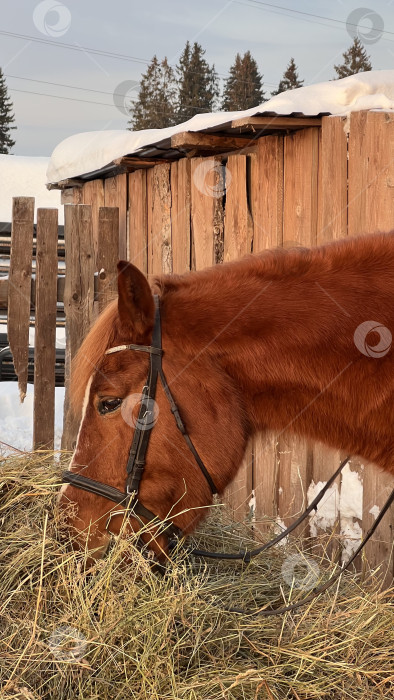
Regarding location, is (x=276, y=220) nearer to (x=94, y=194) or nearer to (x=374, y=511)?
(x=374, y=511)

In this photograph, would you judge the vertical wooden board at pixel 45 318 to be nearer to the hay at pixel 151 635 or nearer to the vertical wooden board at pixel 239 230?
the vertical wooden board at pixel 239 230

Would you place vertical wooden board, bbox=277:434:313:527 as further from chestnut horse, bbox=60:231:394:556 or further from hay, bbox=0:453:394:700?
chestnut horse, bbox=60:231:394:556

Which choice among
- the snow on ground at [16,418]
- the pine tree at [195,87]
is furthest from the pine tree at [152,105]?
the snow on ground at [16,418]

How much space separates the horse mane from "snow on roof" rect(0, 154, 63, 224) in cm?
2360

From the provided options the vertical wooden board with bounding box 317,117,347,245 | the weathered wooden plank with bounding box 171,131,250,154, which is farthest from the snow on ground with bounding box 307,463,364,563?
the weathered wooden plank with bounding box 171,131,250,154

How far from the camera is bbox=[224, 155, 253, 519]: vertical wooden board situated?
503 cm

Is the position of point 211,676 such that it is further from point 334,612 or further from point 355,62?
point 355,62

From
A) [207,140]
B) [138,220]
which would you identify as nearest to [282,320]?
[207,140]

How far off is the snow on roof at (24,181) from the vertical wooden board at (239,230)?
20.9 meters

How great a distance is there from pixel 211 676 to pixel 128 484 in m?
0.63

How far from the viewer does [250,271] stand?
7.84ft

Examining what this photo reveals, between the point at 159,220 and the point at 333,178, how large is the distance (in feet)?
8.14

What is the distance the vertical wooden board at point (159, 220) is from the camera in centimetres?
624

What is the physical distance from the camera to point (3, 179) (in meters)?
26.7
